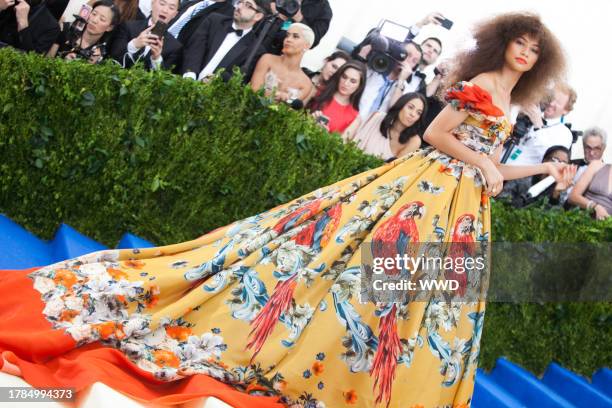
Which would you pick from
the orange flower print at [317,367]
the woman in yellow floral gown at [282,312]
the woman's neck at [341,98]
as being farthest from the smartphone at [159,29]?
the orange flower print at [317,367]

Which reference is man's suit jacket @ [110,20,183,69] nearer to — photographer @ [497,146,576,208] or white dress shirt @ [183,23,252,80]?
white dress shirt @ [183,23,252,80]

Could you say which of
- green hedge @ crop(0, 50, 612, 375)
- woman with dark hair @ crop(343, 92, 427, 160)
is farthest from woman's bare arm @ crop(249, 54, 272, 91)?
woman with dark hair @ crop(343, 92, 427, 160)

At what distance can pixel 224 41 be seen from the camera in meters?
4.41

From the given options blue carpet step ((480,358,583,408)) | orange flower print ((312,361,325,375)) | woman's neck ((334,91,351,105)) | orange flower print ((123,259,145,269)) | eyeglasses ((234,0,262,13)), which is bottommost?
blue carpet step ((480,358,583,408))

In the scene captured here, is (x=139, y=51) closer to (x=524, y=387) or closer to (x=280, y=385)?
(x=280, y=385)

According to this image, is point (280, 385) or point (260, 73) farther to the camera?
point (260, 73)

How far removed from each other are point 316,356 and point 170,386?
469mm

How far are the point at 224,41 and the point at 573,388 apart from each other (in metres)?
2.88

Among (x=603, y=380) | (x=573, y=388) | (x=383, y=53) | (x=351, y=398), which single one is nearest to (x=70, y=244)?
(x=351, y=398)

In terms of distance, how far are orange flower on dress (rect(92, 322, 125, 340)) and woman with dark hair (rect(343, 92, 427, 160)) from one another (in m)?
2.63

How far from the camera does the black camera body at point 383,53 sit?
15.2 ft

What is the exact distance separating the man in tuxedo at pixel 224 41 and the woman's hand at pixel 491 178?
6.82 ft

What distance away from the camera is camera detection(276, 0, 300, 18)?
14.6 ft

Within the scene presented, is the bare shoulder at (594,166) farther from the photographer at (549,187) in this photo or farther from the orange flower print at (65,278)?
the orange flower print at (65,278)
